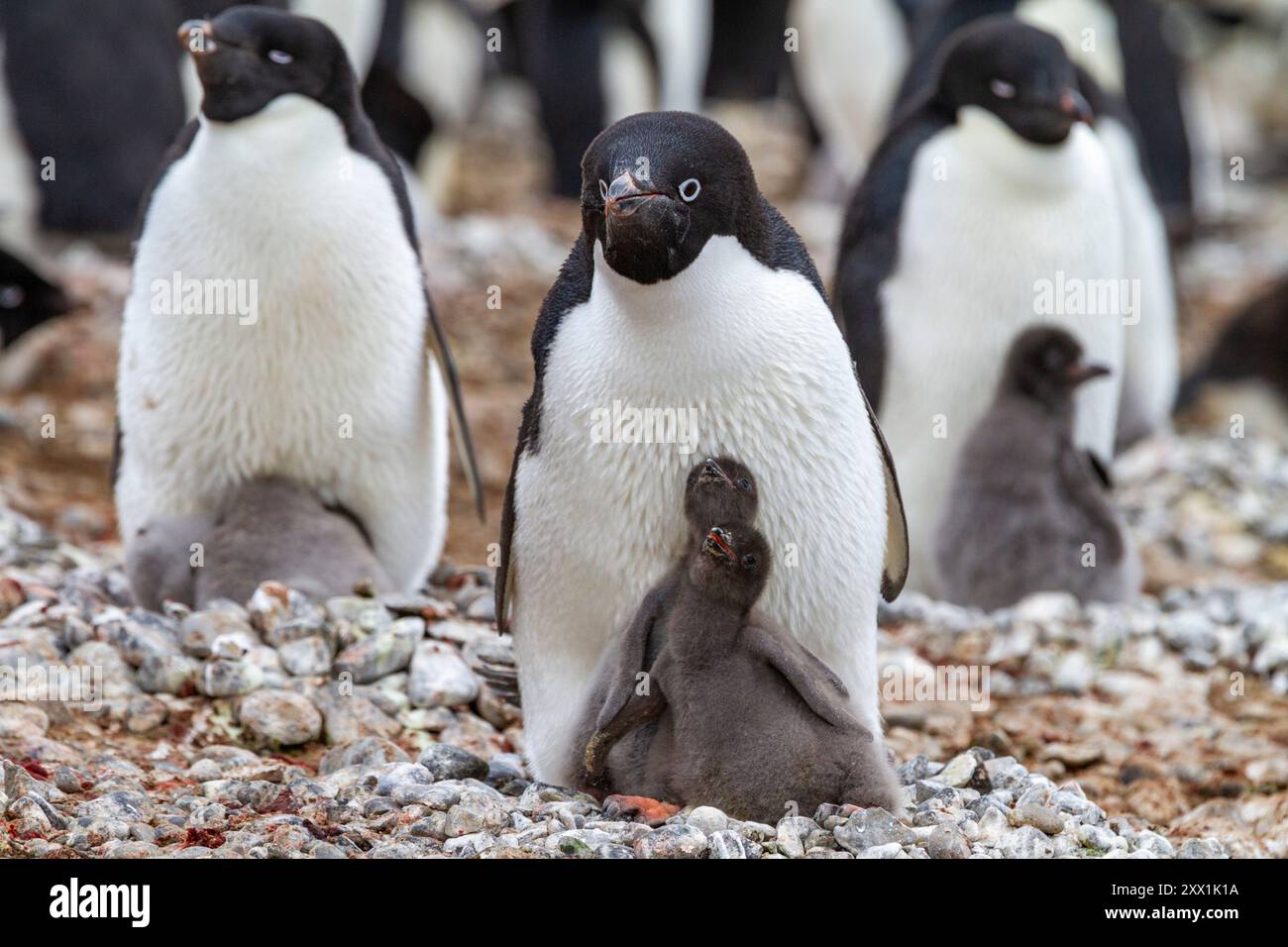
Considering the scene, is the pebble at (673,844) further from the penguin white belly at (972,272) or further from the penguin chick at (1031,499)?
the penguin white belly at (972,272)

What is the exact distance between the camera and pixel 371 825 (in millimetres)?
3398

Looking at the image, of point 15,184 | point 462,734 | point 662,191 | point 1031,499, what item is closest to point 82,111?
point 15,184

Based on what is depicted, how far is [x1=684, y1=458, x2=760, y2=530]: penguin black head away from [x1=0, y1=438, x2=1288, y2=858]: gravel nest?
501 mm

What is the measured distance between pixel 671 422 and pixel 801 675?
1.60 feet

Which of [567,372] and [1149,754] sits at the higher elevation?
[567,372]

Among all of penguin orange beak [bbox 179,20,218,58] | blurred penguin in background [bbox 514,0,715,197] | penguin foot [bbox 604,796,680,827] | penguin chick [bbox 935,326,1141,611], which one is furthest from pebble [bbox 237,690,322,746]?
blurred penguin in background [bbox 514,0,715,197]

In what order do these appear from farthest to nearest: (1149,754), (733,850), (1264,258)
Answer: (1264,258)
(1149,754)
(733,850)

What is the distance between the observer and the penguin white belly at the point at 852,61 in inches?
468

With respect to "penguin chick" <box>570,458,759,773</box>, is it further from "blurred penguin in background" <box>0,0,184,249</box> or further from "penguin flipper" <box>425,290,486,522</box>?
"blurred penguin in background" <box>0,0,184,249</box>

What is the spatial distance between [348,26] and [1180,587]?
559 centimetres

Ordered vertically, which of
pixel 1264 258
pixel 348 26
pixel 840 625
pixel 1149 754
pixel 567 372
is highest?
pixel 348 26

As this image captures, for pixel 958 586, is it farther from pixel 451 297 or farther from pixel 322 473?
pixel 451 297

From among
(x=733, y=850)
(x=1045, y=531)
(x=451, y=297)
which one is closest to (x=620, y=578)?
(x=733, y=850)

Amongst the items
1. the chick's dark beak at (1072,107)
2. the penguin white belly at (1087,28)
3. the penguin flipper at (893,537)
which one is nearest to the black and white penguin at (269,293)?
the penguin flipper at (893,537)
